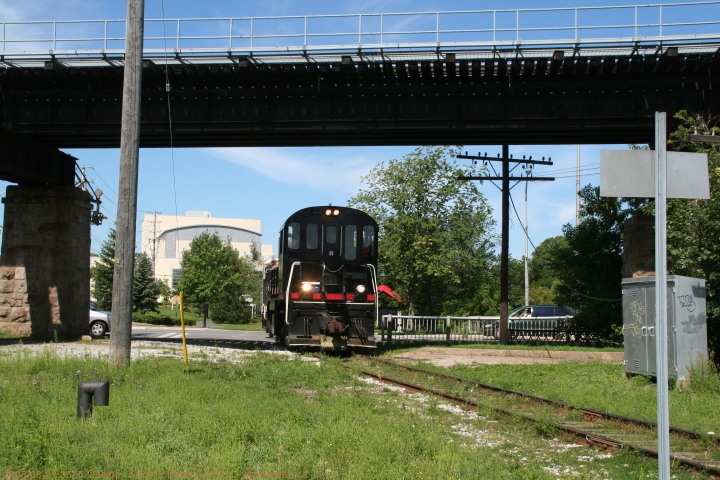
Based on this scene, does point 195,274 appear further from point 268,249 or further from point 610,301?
point 268,249

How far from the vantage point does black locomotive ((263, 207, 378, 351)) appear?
18.5 meters

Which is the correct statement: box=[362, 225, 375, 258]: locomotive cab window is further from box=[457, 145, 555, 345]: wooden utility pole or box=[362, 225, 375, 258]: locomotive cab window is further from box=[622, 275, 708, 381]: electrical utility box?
box=[622, 275, 708, 381]: electrical utility box

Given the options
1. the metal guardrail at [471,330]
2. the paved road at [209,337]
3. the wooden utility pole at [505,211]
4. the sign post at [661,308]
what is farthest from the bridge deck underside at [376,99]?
the sign post at [661,308]

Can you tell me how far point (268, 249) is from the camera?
475 ft

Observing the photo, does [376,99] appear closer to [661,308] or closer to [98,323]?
[98,323]

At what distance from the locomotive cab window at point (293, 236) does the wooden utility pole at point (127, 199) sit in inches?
247

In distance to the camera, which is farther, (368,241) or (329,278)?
(368,241)

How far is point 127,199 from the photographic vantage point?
13.4m

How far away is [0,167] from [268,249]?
123117 mm

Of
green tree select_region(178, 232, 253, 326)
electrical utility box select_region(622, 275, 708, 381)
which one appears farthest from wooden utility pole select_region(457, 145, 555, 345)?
green tree select_region(178, 232, 253, 326)

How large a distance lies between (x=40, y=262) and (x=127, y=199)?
13.6 m

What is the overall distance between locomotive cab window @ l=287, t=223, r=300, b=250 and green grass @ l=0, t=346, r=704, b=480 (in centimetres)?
824

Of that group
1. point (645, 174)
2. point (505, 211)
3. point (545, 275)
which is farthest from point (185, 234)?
point (645, 174)

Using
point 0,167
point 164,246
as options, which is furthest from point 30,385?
point 164,246
